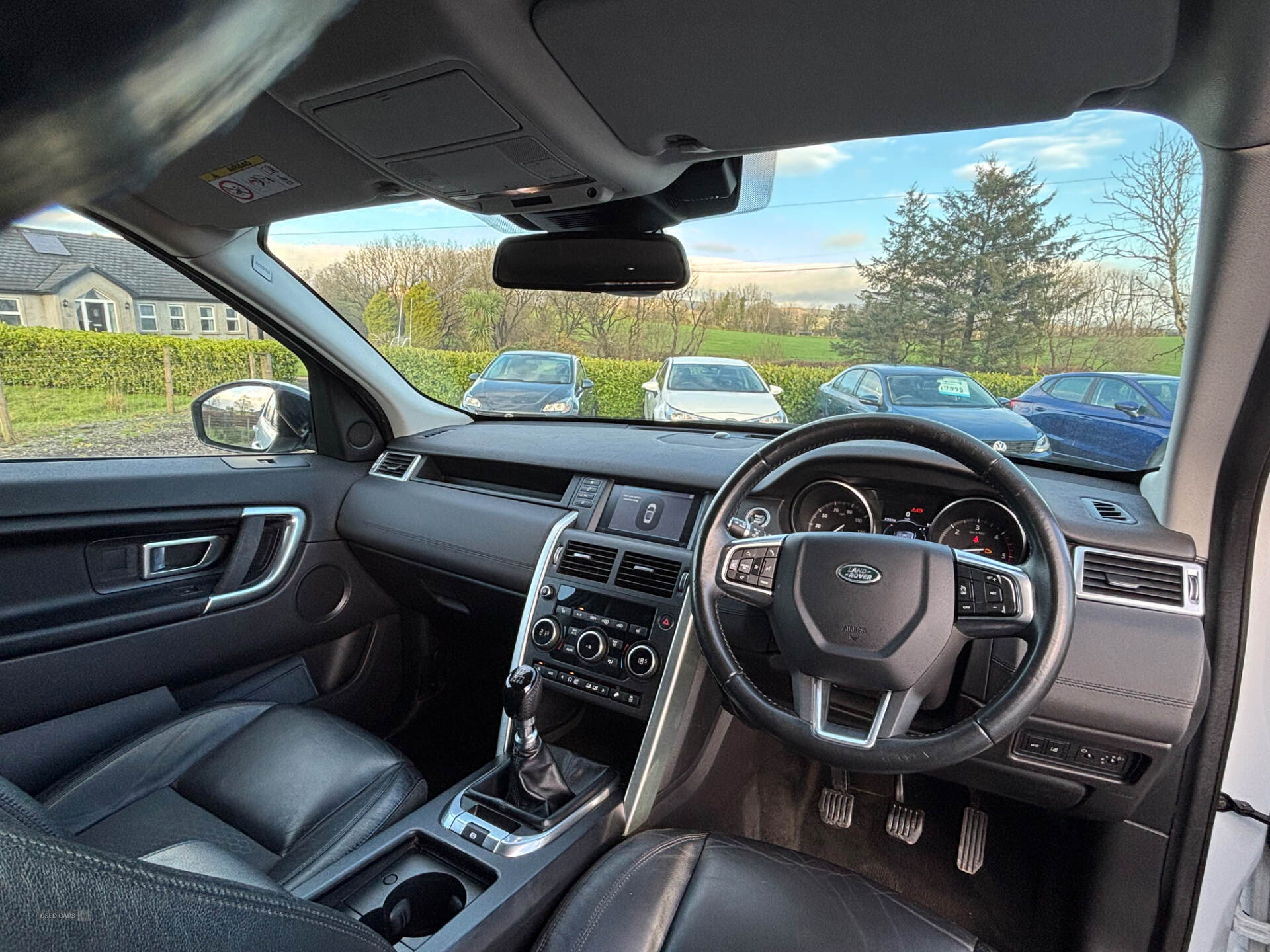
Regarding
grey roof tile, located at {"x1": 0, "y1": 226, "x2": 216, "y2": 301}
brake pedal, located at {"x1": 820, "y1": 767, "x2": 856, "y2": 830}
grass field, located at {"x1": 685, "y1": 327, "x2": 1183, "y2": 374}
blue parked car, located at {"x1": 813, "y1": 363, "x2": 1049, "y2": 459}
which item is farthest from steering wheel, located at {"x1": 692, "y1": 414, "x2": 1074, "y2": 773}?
grey roof tile, located at {"x1": 0, "y1": 226, "x2": 216, "y2": 301}

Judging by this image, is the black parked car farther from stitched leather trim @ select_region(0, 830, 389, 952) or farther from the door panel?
stitched leather trim @ select_region(0, 830, 389, 952)

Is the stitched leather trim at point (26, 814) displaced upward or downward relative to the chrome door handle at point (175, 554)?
upward

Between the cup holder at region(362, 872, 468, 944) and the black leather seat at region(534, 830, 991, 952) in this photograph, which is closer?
the black leather seat at region(534, 830, 991, 952)

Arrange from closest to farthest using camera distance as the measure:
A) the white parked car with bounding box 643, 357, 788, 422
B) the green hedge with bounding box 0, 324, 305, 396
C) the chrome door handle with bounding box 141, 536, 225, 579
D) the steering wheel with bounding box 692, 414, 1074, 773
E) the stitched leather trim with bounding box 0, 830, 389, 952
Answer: the stitched leather trim with bounding box 0, 830, 389, 952, the steering wheel with bounding box 692, 414, 1074, 773, the green hedge with bounding box 0, 324, 305, 396, the chrome door handle with bounding box 141, 536, 225, 579, the white parked car with bounding box 643, 357, 788, 422

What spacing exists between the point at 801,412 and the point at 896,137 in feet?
3.22

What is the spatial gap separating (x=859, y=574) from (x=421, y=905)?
1090 mm

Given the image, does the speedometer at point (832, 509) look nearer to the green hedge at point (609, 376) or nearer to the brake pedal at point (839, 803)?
the green hedge at point (609, 376)

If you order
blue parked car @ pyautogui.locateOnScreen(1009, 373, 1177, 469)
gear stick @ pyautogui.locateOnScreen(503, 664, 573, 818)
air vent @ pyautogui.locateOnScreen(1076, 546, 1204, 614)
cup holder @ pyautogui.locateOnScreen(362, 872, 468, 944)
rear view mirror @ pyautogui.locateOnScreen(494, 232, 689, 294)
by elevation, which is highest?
rear view mirror @ pyautogui.locateOnScreen(494, 232, 689, 294)

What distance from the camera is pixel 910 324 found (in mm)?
2146

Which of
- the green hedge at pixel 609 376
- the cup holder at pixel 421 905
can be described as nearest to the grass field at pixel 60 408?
the green hedge at pixel 609 376

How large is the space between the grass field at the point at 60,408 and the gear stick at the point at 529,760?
59.1 inches

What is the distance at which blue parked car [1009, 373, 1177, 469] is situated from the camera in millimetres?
1710

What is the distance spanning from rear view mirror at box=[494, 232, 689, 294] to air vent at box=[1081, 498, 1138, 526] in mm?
1194

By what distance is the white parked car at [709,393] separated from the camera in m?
2.48
